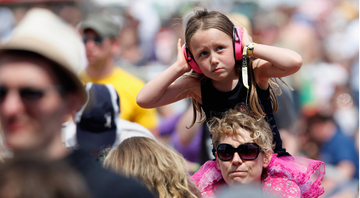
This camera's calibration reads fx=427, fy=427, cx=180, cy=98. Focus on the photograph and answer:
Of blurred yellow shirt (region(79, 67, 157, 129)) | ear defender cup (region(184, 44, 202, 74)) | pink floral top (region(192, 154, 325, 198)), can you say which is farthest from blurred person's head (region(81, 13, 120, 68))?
pink floral top (region(192, 154, 325, 198))

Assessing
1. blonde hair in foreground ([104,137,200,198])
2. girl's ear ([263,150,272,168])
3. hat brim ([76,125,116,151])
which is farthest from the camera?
hat brim ([76,125,116,151])

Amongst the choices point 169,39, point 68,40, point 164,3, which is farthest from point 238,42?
point 164,3

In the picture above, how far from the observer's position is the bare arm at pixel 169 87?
2535 millimetres

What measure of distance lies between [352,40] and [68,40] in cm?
818

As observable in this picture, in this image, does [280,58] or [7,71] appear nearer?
[7,71]

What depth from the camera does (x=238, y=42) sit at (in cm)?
241

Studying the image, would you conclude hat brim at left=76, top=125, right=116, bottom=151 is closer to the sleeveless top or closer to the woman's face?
the sleeveless top

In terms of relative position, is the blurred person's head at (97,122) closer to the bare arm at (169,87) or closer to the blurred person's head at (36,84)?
the bare arm at (169,87)

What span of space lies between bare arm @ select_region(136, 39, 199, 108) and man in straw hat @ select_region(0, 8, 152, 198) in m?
1.11

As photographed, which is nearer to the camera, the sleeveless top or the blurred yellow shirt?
the sleeveless top

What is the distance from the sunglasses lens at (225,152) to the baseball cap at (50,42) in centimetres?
110

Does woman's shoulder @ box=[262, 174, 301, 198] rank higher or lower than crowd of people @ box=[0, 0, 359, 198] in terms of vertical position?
lower

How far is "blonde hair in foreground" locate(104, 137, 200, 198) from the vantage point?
2092mm

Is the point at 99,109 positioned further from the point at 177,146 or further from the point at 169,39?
the point at 169,39
